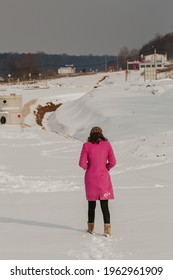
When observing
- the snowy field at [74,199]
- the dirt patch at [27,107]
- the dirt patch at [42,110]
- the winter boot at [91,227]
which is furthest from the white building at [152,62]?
the winter boot at [91,227]

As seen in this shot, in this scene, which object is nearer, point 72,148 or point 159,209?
point 159,209

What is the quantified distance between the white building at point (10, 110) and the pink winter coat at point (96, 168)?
82.4ft

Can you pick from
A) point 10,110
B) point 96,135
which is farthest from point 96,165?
point 10,110

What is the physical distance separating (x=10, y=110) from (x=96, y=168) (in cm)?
2518

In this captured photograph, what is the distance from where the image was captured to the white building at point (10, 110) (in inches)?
1259

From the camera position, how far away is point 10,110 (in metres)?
31.8

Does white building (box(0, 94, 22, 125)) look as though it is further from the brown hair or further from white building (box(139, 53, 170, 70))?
white building (box(139, 53, 170, 70))

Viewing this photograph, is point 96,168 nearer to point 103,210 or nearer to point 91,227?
point 103,210

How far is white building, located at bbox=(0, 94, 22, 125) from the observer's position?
32.0 meters

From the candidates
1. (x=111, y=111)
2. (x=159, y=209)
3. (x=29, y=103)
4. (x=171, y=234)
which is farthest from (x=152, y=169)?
(x=29, y=103)

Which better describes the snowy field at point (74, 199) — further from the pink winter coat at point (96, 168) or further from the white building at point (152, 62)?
the white building at point (152, 62)

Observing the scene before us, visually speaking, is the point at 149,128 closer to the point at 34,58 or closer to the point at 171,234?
the point at 171,234

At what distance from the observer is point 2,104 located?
32531mm

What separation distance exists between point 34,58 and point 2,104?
15303cm
